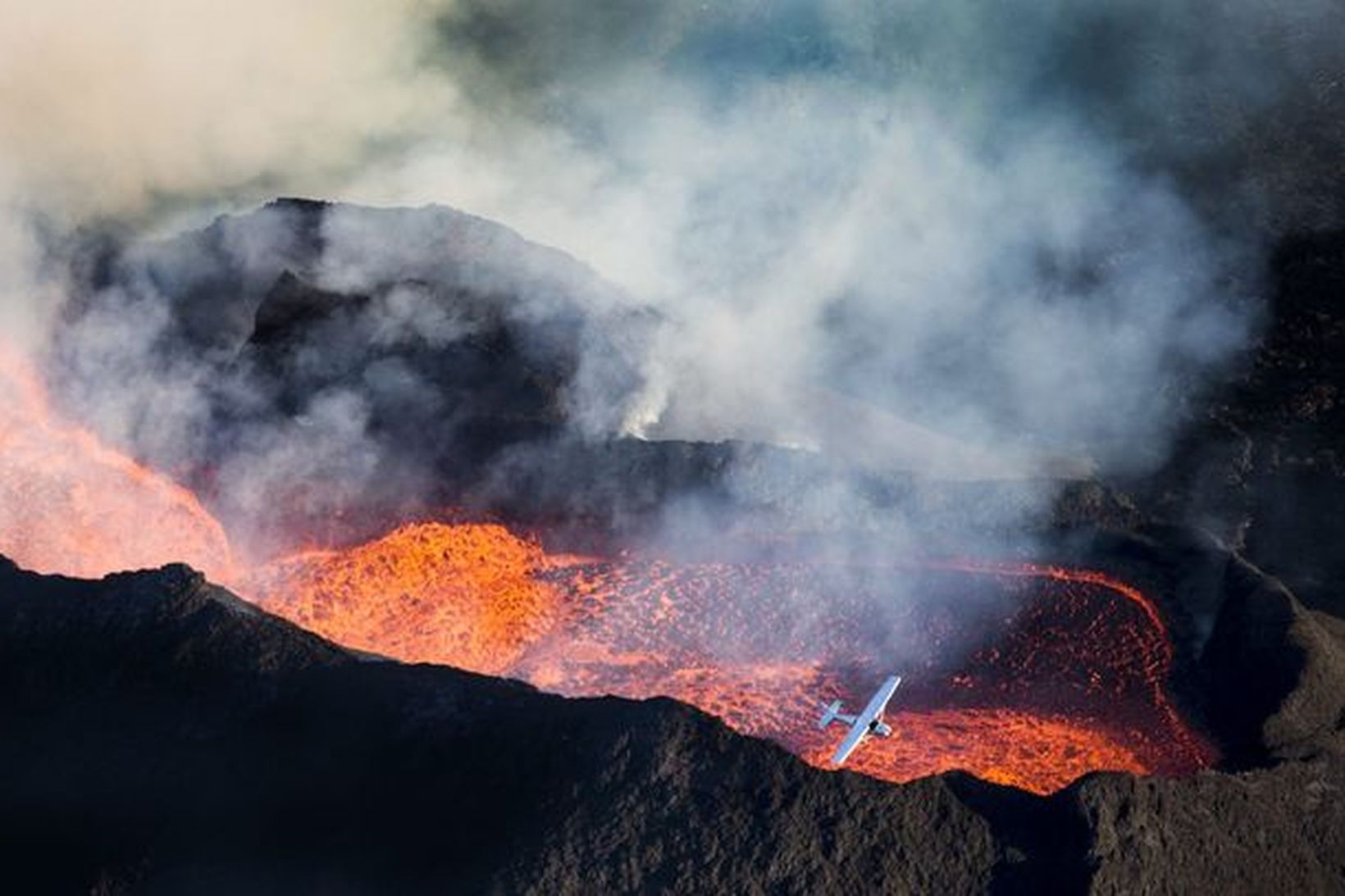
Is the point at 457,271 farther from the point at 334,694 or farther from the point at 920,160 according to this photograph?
the point at 920,160

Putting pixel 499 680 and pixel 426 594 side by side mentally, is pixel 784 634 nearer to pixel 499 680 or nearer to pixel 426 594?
pixel 426 594

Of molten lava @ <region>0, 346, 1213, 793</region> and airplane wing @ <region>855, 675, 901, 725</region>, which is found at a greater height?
molten lava @ <region>0, 346, 1213, 793</region>

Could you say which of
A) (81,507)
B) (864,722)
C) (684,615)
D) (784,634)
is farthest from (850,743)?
(81,507)

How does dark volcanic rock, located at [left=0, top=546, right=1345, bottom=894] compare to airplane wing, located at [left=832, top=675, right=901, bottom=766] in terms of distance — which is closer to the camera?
dark volcanic rock, located at [left=0, top=546, right=1345, bottom=894]

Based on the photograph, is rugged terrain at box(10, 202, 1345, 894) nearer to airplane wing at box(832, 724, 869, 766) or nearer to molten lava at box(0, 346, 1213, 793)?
molten lava at box(0, 346, 1213, 793)

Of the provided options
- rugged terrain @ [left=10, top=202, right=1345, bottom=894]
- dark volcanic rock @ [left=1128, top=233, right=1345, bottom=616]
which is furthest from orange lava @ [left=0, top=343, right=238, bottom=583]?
dark volcanic rock @ [left=1128, top=233, right=1345, bottom=616]

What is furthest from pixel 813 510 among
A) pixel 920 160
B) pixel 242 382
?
pixel 920 160

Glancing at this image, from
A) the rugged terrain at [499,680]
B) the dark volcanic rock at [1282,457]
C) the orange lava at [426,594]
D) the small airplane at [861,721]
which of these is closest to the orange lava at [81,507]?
the rugged terrain at [499,680]
